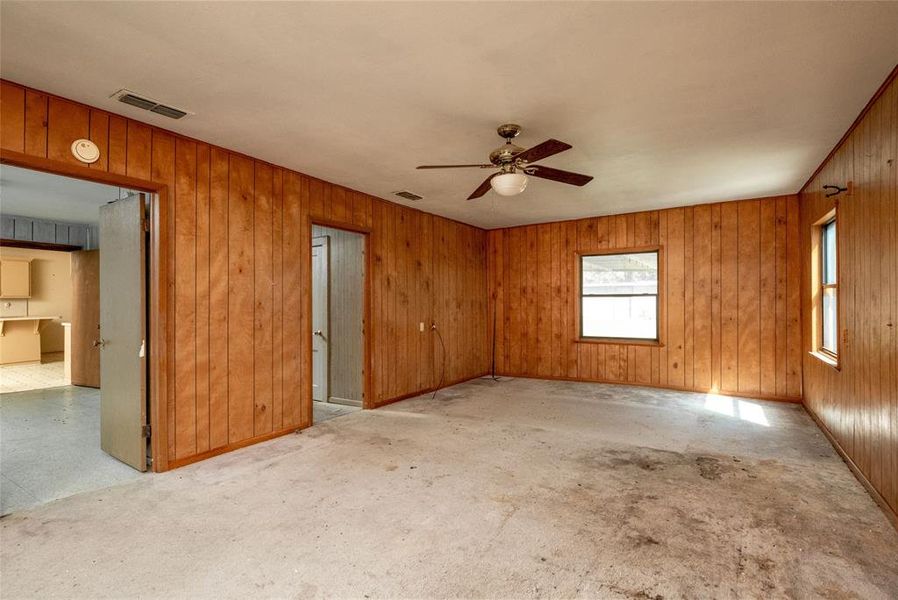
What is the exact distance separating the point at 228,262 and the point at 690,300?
18.9ft

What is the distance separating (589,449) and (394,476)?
1.70 meters

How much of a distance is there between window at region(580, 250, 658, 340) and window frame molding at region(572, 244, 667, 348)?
43 mm

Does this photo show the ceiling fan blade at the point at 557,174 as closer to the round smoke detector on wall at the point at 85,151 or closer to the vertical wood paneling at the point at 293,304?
the vertical wood paneling at the point at 293,304

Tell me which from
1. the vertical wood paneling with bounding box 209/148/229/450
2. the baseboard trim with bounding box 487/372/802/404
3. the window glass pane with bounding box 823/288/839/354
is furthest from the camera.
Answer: the baseboard trim with bounding box 487/372/802/404

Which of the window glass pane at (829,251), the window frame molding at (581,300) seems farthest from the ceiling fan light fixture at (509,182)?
the window frame molding at (581,300)

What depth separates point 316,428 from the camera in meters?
4.32

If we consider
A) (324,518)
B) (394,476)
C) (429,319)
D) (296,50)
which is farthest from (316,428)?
(296,50)

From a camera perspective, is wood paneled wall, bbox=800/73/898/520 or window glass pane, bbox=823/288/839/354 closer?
wood paneled wall, bbox=800/73/898/520

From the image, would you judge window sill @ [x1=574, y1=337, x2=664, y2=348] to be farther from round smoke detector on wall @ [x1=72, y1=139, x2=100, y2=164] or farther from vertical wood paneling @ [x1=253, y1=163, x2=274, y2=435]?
round smoke detector on wall @ [x1=72, y1=139, x2=100, y2=164]

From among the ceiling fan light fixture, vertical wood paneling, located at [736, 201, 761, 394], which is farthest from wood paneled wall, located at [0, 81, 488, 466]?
vertical wood paneling, located at [736, 201, 761, 394]

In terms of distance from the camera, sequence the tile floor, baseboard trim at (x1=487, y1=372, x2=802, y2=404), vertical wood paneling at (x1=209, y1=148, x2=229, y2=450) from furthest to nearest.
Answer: the tile floor, baseboard trim at (x1=487, y1=372, x2=802, y2=404), vertical wood paneling at (x1=209, y1=148, x2=229, y2=450)

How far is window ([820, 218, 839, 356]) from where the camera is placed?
418 cm

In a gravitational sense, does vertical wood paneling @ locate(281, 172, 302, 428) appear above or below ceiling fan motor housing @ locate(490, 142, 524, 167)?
below

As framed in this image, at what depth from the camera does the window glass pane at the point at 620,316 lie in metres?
6.38
